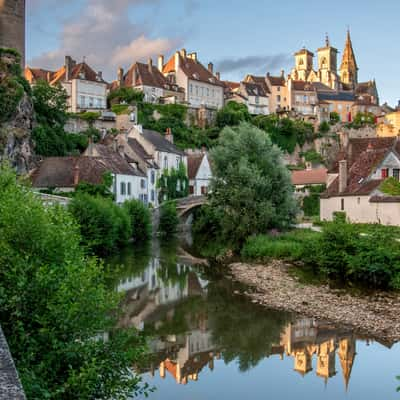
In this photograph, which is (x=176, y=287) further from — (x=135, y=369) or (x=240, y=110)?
(x=240, y=110)

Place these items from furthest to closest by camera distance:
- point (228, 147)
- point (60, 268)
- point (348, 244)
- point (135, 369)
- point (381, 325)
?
point (228, 147), point (348, 244), point (381, 325), point (135, 369), point (60, 268)

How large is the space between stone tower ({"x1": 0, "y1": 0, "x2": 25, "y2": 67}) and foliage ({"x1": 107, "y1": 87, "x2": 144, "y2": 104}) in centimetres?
1700

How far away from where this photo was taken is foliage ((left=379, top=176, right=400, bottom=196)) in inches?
1128

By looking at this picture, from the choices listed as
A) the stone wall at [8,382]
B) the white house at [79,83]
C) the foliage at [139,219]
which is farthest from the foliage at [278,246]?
the white house at [79,83]

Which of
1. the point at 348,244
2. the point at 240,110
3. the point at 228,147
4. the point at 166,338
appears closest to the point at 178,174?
the point at 228,147

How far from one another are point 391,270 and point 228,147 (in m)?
14.0

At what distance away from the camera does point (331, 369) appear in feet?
41.4

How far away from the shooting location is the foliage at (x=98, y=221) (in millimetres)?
27156

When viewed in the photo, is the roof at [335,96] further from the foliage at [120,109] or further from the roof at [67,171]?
the roof at [67,171]

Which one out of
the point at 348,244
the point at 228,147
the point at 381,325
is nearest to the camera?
the point at 381,325

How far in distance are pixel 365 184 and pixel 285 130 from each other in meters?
41.8

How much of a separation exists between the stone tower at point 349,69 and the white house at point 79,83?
2604 inches

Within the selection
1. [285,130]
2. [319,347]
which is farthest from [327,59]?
[319,347]

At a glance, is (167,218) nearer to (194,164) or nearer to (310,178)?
(194,164)
